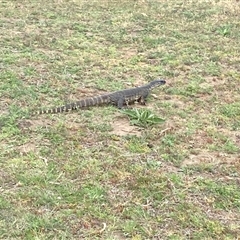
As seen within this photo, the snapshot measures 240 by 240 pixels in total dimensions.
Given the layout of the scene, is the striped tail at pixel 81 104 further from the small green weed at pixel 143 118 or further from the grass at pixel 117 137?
the small green weed at pixel 143 118

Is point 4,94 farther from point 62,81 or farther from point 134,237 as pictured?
point 134,237

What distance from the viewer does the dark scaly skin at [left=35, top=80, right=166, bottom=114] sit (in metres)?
6.11

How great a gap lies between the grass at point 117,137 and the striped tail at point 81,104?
11cm

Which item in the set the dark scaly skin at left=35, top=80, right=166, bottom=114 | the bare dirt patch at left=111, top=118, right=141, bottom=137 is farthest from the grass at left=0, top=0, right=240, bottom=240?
the dark scaly skin at left=35, top=80, right=166, bottom=114

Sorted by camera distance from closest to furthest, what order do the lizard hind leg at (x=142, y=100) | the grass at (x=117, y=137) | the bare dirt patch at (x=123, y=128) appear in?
the grass at (x=117, y=137)
the bare dirt patch at (x=123, y=128)
the lizard hind leg at (x=142, y=100)

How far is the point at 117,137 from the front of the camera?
557cm

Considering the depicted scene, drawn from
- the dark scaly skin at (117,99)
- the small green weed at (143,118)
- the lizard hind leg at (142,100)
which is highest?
the small green weed at (143,118)

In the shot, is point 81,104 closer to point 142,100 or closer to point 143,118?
point 143,118

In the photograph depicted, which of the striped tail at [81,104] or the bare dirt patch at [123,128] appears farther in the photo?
the striped tail at [81,104]

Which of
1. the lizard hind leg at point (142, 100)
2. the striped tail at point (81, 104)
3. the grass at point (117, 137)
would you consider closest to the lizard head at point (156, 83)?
the grass at point (117, 137)

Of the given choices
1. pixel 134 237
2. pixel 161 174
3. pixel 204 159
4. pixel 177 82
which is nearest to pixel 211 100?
pixel 177 82

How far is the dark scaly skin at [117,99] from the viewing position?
6109 mm

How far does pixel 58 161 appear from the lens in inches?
196

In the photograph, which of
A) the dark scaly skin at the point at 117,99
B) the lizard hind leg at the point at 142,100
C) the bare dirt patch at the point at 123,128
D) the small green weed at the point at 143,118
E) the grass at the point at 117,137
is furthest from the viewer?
A: the lizard hind leg at the point at 142,100
